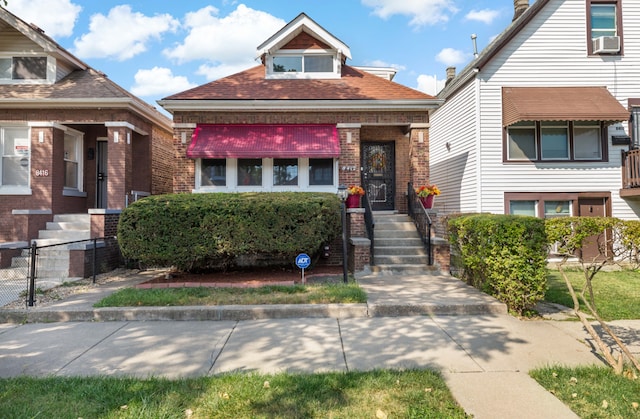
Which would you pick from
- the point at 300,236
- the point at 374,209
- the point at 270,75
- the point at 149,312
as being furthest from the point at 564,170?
the point at 149,312

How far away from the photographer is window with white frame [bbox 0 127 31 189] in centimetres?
995

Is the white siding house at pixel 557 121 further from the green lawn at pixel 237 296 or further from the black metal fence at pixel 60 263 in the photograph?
the black metal fence at pixel 60 263

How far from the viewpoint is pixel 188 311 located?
548 cm

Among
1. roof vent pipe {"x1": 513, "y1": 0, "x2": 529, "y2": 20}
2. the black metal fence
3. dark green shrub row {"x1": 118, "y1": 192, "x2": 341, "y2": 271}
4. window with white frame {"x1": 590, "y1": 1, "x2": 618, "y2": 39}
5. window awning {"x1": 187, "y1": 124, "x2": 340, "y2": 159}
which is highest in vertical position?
roof vent pipe {"x1": 513, "y1": 0, "x2": 529, "y2": 20}

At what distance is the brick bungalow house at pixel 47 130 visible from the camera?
953cm

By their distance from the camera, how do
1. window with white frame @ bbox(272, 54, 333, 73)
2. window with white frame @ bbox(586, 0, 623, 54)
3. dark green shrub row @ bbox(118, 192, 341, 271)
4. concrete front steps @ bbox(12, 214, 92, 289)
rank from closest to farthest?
dark green shrub row @ bbox(118, 192, 341, 271)
concrete front steps @ bbox(12, 214, 92, 289)
window with white frame @ bbox(586, 0, 623, 54)
window with white frame @ bbox(272, 54, 333, 73)

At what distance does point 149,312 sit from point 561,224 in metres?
8.13

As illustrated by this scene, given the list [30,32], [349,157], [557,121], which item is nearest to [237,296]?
[349,157]

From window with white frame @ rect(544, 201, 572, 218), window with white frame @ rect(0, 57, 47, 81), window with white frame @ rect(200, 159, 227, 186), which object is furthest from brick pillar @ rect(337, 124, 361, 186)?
window with white frame @ rect(0, 57, 47, 81)

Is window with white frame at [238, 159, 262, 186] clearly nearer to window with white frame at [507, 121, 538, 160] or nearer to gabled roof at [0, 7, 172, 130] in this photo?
gabled roof at [0, 7, 172, 130]

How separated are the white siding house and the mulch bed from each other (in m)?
5.96

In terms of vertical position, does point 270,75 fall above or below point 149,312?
above

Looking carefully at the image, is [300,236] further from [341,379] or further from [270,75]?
[270,75]

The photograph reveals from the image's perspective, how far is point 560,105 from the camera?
34.7 ft
